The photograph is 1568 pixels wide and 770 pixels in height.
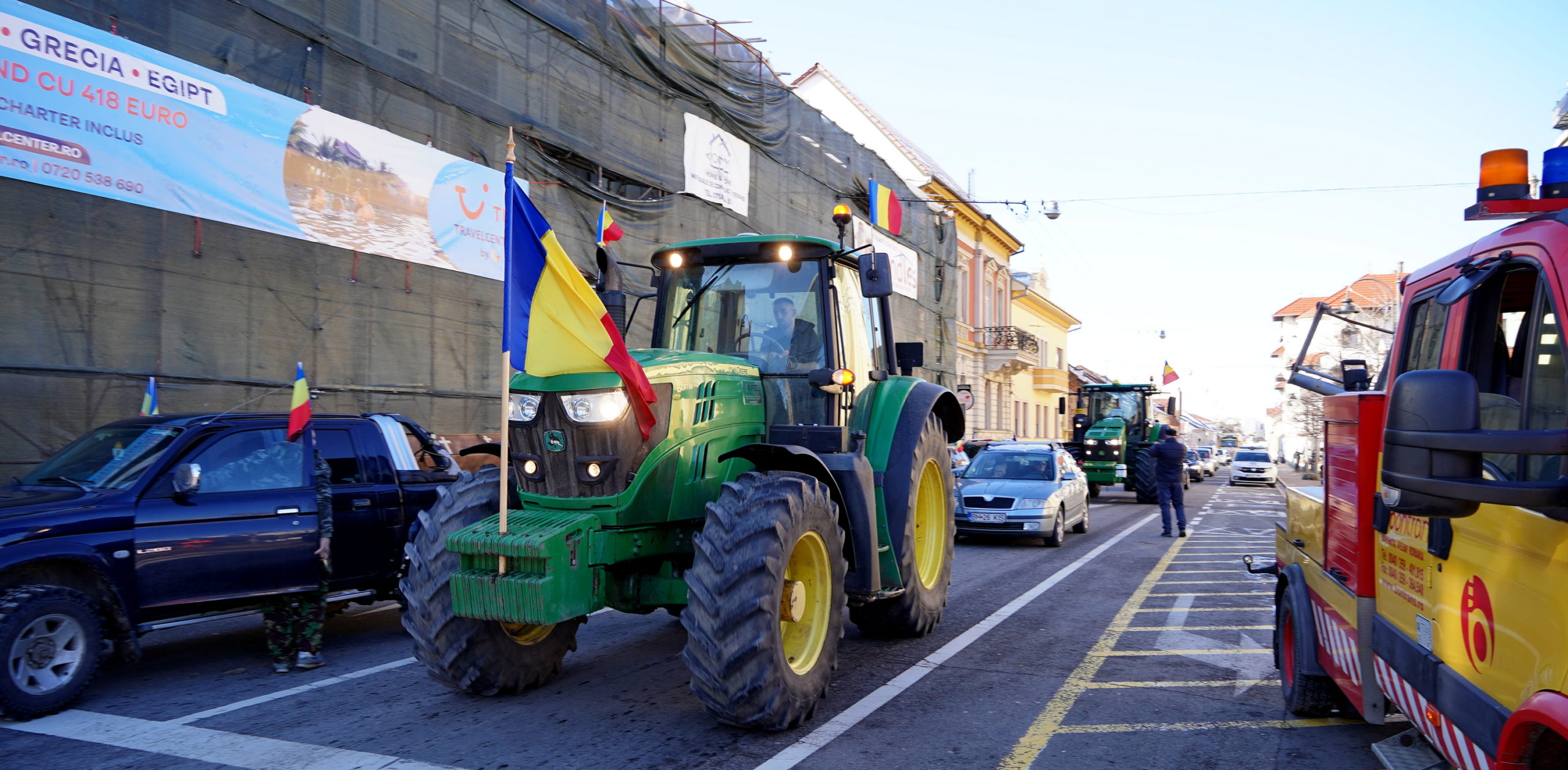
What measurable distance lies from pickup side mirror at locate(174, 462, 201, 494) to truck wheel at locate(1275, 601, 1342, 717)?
659 centimetres

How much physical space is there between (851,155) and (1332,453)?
977 inches

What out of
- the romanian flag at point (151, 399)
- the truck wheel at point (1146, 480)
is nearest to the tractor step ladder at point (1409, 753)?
the romanian flag at point (151, 399)

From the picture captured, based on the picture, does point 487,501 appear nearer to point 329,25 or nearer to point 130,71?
point 130,71

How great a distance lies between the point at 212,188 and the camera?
10781 mm

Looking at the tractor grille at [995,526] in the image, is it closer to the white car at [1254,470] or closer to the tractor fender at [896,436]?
the tractor fender at [896,436]

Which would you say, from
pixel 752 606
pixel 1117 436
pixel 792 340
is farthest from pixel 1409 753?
pixel 1117 436

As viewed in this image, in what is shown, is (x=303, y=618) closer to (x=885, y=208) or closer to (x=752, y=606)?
(x=752, y=606)

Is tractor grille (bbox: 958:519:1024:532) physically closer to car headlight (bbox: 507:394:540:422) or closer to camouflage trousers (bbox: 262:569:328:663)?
camouflage trousers (bbox: 262:569:328:663)

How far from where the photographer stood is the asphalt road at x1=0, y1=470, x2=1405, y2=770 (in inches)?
189

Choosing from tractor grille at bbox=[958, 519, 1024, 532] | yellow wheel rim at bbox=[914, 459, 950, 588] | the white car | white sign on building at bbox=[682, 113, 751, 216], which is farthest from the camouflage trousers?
the white car

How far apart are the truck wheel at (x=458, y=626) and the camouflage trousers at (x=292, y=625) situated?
5.66 feet

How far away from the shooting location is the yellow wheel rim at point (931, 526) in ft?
26.2

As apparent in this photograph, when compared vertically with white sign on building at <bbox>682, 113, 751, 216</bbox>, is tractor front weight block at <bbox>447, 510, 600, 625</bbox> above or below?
below

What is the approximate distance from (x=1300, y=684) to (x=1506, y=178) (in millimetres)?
3022
